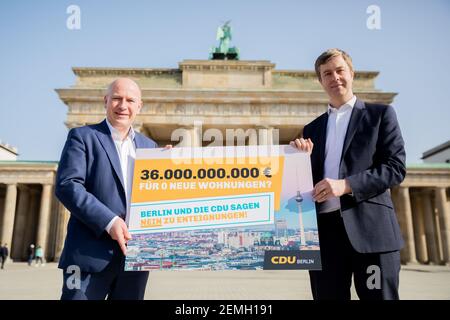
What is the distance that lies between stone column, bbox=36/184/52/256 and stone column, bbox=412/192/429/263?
34339 millimetres

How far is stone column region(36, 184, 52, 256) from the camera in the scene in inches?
1300

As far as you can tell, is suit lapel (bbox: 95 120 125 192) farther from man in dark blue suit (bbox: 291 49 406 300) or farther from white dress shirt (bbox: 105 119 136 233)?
man in dark blue suit (bbox: 291 49 406 300)

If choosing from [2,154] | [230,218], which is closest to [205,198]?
[230,218]

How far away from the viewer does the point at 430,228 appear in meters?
37.9

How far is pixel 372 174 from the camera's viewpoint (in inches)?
138

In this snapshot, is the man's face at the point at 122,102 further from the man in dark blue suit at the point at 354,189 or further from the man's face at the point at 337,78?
the man's face at the point at 337,78

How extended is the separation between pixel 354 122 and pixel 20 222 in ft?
129

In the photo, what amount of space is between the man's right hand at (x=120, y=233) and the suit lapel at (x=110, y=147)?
0.45m

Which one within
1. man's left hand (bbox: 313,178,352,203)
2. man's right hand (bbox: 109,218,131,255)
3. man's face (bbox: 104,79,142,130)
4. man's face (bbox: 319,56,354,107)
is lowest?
man's right hand (bbox: 109,218,131,255)

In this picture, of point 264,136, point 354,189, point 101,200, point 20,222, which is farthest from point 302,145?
point 20,222

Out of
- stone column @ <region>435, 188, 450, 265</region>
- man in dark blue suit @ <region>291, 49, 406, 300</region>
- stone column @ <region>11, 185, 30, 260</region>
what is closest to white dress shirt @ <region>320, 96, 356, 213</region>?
man in dark blue suit @ <region>291, 49, 406, 300</region>

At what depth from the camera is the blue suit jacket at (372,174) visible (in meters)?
3.47

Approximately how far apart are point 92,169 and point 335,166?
2.36 m

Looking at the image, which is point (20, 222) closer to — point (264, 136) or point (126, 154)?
point (264, 136)
